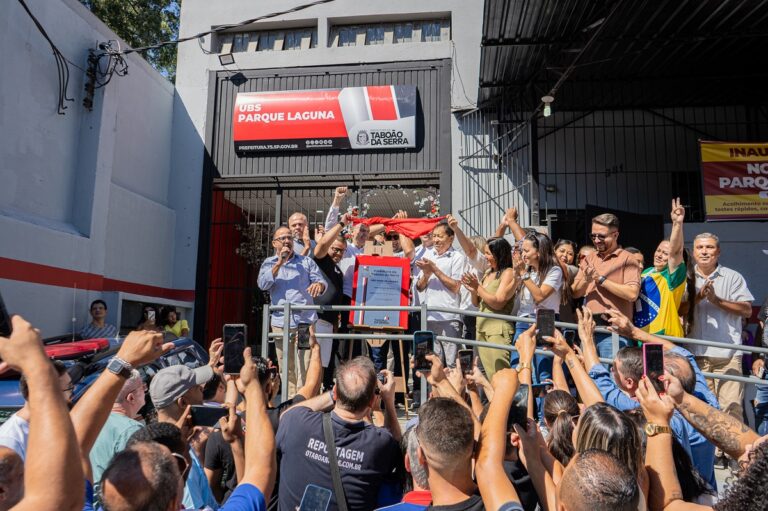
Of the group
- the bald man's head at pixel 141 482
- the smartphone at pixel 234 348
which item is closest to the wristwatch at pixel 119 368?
the bald man's head at pixel 141 482

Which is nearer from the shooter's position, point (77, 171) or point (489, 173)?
point (77, 171)

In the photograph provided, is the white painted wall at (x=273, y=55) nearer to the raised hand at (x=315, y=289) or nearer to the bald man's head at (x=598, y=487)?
the raised hand at (x=315, y=289)

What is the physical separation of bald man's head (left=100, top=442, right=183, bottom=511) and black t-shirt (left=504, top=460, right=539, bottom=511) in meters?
1.38

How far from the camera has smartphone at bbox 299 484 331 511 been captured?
Result: 2.52 m

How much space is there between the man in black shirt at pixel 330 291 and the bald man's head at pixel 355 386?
10.0ft

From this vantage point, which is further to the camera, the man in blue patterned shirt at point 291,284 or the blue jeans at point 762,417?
the man in blue patterned shirt at point 291,284

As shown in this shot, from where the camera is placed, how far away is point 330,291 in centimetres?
635

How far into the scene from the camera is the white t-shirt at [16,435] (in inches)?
98.9

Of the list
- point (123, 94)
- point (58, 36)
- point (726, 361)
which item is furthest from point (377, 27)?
point (726, 361)

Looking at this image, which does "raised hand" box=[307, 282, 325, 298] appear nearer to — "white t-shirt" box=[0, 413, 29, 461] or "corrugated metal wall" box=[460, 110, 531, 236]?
"white t-shirt" box=[0, 413, 29, 461]

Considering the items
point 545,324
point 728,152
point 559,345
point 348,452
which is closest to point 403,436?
point 348,452

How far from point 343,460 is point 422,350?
0.88 metres

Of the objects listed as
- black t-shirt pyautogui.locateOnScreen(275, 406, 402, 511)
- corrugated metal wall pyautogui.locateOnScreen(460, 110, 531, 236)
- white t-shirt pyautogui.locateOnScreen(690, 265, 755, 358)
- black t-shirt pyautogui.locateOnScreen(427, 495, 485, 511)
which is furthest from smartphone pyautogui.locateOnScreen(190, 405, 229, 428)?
corrugated metal wall pyautogui.locateOnScreen(460, 110, 531, 236)

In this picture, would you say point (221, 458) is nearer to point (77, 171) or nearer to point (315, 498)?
point (315, 498)
